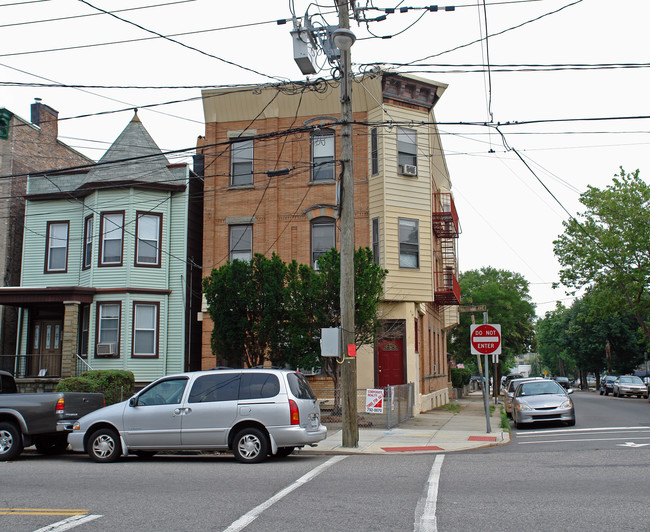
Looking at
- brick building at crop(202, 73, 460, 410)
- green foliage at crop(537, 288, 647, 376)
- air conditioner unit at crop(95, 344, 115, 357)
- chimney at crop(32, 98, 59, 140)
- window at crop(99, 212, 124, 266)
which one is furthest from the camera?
green foliage at crop(537, 288, 647, 376)

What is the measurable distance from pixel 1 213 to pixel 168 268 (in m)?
7.45

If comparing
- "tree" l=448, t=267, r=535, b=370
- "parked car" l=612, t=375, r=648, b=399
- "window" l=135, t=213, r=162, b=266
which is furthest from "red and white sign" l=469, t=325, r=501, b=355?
"tree" l=448, t=267, r=535, b=370

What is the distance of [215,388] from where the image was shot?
11.9 meters

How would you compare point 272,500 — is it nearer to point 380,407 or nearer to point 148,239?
point 380,407

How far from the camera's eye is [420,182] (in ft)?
76.8

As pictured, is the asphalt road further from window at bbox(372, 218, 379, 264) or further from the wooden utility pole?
window at bbox(372, 218, 379, 264)

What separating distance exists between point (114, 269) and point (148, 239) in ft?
5.29

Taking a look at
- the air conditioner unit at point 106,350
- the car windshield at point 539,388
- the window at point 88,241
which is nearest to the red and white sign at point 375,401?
the car windshield at point 539,388

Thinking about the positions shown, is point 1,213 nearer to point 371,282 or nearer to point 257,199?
point 257,199

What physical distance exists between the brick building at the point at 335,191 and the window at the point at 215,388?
35.6ft

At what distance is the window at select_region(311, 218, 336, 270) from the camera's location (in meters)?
23.3

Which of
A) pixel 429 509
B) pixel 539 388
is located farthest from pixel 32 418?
pixel 539 388

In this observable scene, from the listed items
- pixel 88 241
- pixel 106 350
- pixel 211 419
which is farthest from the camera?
pixel 88 241

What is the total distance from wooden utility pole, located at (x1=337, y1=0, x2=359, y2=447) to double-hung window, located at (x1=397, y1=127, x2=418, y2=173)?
8.84 m
